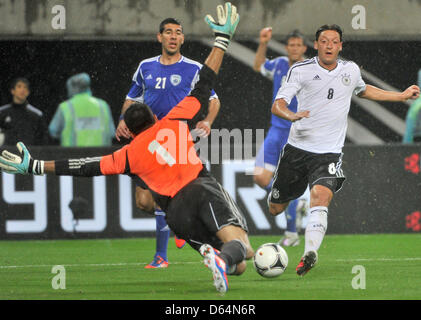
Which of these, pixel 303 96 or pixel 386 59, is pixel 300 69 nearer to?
pixel 303 96

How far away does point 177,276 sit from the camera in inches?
311

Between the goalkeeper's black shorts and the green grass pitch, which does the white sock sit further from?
the goalkeeper's black shorts

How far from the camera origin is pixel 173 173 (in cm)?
682

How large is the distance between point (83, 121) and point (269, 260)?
5475 mm

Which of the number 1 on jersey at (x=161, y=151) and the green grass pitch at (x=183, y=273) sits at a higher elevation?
the number 1 on jersey at (x=161, y=151)

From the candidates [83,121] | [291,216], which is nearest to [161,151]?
[291,216]

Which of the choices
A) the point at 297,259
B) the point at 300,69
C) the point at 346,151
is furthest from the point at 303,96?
the point at 346,151

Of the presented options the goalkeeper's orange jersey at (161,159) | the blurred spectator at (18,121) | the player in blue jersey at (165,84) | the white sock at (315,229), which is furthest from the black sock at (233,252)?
the blurred spectator at (18,121)

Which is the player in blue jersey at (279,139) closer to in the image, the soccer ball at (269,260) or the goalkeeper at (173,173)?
the soccer ball at (269,260)

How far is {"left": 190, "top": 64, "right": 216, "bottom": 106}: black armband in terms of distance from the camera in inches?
283

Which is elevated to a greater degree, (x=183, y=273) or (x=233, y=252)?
(x=233, y=252)

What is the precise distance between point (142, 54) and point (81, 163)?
8340mm

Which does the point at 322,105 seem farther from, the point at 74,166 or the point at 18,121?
the point at 18,121

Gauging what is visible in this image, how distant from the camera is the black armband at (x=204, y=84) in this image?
23.6 ft
